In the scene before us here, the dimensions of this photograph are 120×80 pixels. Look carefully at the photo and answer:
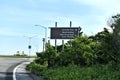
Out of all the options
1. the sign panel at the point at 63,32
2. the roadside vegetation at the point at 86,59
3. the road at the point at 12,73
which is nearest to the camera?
the roadside vegetation at the point at 86,59

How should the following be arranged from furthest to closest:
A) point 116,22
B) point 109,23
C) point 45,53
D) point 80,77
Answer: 1. point 45,53
2. point 109,23
3. point 116,22
4. point 80,77

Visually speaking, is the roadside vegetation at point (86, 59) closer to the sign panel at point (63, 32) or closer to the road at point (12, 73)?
the road at point (12, 73)

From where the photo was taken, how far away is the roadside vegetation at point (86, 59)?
3288 cm

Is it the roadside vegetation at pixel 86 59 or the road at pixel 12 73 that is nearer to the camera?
the roadside vegetation at pixel 86 59

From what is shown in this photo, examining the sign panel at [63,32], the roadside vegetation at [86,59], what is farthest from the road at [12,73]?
the sign panel at [63,32]

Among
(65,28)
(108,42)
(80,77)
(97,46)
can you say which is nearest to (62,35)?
(65,28)

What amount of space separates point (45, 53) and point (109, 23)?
1655 centimetres

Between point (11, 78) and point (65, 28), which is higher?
point (65, 28)

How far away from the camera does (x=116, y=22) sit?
114 feet

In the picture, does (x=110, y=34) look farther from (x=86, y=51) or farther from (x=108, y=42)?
(x=86, y=51)

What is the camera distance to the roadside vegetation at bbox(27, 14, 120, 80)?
32875 mm

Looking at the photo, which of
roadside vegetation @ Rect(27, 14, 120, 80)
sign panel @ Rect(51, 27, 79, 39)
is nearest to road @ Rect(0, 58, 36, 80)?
roadside vegetation @ Rect(27, 14, 120, 80)

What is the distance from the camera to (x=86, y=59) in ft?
149

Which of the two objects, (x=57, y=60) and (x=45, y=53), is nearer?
(x=57, y=60)
